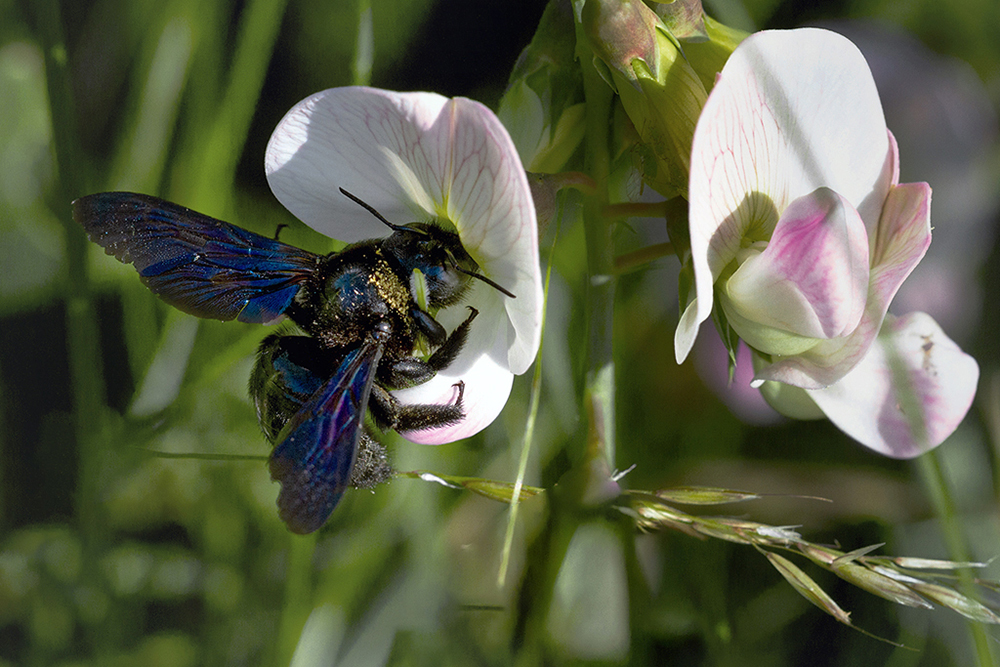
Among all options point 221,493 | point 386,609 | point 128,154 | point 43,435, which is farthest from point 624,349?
point 43,435

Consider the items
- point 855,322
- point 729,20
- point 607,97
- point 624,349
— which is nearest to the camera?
point 855,322

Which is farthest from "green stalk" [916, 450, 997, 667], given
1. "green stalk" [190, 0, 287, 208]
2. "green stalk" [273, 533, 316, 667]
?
"green stalk" [190, 0, 287, 208]

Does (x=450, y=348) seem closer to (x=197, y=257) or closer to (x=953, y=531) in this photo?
(x=197, y=257)

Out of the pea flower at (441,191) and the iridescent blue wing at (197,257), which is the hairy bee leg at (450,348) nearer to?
the pea flower at (441,191)

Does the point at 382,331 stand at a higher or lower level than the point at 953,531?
higher

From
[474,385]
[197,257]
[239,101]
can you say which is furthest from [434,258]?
[239,101]

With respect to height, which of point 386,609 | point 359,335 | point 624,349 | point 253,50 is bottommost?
point 386,609

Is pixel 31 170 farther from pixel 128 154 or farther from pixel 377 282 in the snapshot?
pixel 377 282

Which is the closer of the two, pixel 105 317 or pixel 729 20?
pixel 729 20
